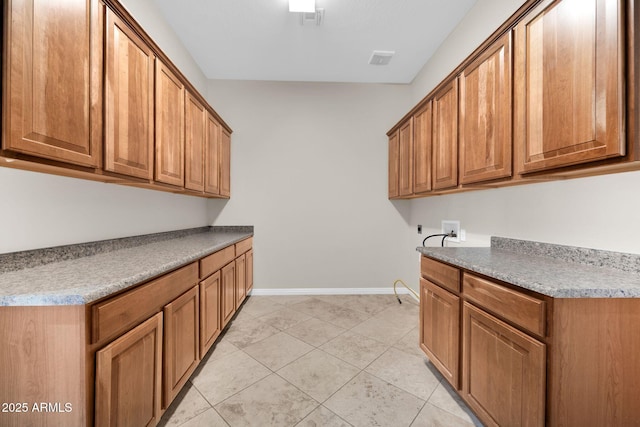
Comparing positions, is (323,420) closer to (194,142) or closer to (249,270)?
(249,270)

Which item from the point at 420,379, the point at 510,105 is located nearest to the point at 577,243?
the point at 510,105

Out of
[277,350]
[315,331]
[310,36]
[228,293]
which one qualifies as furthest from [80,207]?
[310,36]

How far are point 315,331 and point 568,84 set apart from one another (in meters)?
2.37

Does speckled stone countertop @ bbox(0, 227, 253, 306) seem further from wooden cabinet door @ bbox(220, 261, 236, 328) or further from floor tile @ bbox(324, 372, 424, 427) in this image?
floor tile @ bbox(324, 372, 424, 427)

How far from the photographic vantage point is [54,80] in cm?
99

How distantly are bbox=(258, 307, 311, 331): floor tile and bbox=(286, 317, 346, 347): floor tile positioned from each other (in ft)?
0.24

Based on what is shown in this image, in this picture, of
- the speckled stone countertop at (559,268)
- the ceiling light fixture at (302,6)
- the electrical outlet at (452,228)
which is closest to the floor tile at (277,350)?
the speckled stone countertop at (559,268)

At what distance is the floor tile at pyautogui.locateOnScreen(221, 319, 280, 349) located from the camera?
2.13 metres

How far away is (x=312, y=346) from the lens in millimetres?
2061

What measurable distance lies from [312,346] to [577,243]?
6.18ft

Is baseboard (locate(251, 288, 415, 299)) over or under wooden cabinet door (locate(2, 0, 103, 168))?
under

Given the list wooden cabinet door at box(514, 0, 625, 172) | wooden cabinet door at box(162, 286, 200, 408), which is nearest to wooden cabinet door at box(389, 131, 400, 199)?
wooden cabinet door at box(514, 0, 625, 172)

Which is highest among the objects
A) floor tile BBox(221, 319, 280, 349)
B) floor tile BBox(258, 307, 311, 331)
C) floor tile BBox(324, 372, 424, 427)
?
floor tile BBox(258, 307, 311, 331)

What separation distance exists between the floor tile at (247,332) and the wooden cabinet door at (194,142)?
1367 millimetres
